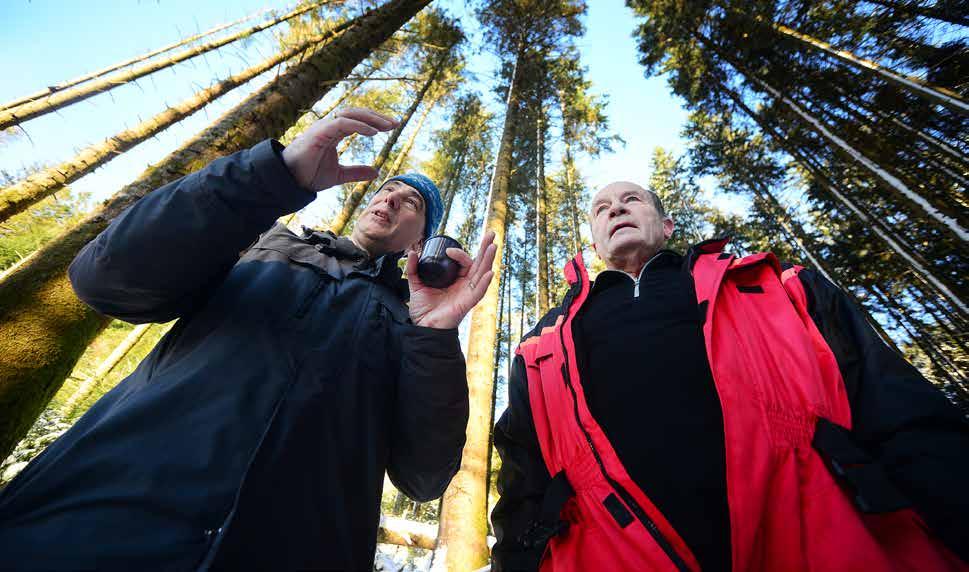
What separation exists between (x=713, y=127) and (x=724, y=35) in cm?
305

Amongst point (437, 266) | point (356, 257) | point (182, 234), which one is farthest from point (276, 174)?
point (437, 266)

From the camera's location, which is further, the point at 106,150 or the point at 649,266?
the point at 106,150

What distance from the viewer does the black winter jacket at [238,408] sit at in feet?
2.66

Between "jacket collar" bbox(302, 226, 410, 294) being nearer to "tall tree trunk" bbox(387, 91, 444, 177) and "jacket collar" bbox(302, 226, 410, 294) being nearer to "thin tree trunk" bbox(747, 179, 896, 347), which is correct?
"thin tree trunk" bbox(747, 179, 896, 347)

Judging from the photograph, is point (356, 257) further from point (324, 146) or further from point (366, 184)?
point (366, 184)

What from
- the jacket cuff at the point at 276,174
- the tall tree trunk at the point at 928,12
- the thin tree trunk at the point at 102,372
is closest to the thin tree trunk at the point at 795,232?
the tall tree trunk at the point at 928,12

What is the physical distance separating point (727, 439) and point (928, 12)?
337 inches

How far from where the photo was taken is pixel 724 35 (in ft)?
28.6

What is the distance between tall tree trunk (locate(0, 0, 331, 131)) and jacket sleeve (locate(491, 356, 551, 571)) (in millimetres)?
4948

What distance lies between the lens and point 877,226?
658cm

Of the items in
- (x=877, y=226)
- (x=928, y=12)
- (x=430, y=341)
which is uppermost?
(x=928, y=12)

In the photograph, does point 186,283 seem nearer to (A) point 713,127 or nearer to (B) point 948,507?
(B) point 948,507

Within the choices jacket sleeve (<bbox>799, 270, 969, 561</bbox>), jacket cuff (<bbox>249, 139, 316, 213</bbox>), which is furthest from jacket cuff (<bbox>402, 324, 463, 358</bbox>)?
jacket sleeve (<bbox>799, 270, 969, 561</bbox>)

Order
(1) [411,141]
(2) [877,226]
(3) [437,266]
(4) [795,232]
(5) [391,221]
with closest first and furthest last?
(3) [437,266], (5) [391,221], (2) [877,226], (4) [795,232], (1) [411,141]
